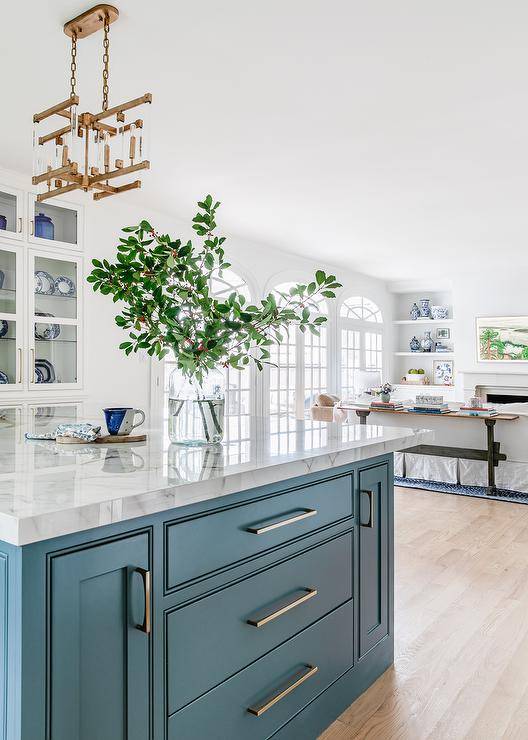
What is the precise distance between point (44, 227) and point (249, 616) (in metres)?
3.95

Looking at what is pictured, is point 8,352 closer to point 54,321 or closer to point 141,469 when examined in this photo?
point 54,321

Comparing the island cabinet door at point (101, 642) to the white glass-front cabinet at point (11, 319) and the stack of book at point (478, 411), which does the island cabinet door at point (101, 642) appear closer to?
the white glass-front cabinet at point (11, 319)

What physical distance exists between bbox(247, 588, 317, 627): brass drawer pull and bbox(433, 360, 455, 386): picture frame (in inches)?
347

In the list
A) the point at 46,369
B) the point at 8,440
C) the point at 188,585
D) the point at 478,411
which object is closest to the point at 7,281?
the point at 46,369

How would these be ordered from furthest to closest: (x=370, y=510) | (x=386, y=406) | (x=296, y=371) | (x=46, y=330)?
1. (x=296, y=371)
2. (x=386, y=406)
3. (x=46, y=330)
4. (x=370, y=510)

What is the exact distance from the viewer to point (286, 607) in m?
1.65

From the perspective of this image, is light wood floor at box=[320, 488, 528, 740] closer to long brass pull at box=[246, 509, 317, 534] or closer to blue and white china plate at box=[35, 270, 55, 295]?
long brass pull at box=[246, 509, 317, 534]

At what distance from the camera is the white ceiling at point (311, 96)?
2.52 metres

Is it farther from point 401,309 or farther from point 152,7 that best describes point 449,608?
point 401,309

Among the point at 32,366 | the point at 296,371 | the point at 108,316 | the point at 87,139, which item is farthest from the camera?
the point at 296,371

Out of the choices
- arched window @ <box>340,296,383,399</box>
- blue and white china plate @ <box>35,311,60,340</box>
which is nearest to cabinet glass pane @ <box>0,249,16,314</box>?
blue and white china plate @ <box>35,311,60,340</box>

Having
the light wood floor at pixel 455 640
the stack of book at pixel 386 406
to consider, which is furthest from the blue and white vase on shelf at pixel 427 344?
the light wood floor at pixel 455 640

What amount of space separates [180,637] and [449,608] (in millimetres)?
1994

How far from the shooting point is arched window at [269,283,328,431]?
7.57 metres
